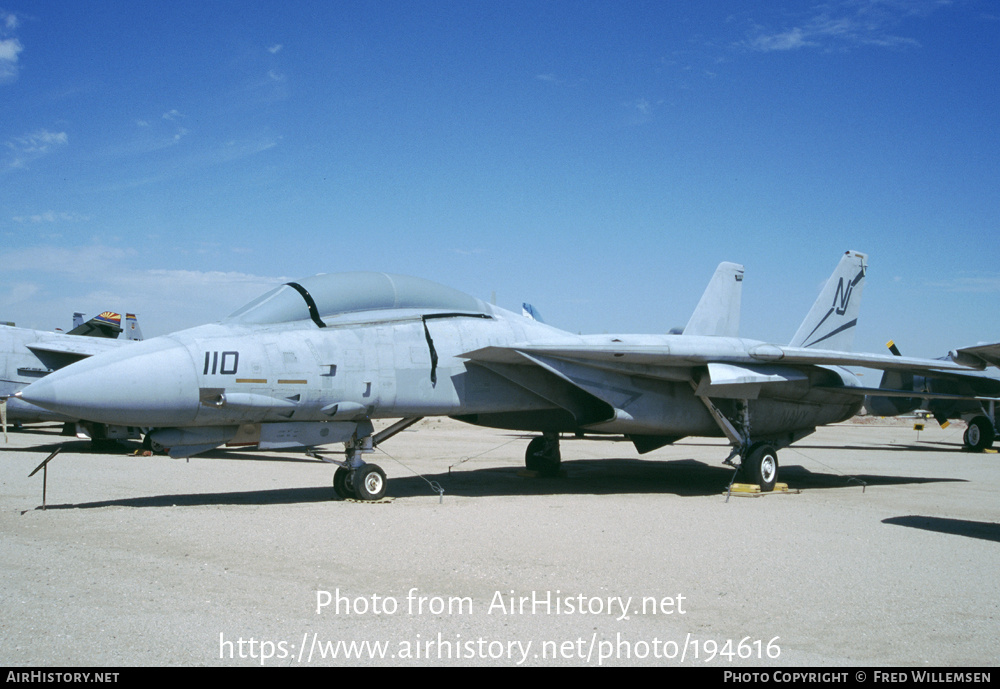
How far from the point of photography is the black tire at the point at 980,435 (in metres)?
23.7

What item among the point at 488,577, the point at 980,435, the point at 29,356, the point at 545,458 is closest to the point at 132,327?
the point at 29,356

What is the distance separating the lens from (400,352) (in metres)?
8.91

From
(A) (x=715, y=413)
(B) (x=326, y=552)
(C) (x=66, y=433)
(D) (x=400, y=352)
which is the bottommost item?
(C) (x=66, y=433)

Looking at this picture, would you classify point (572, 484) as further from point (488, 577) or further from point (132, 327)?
point (132, 327)

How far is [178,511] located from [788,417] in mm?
9808

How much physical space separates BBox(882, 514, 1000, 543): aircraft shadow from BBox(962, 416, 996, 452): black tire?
1838cm

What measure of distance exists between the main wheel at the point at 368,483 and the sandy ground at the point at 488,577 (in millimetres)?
235

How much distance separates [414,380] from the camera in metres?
8.98

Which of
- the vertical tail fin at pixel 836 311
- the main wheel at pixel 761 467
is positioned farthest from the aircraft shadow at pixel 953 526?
the vertical tail fin at pixel 836 311

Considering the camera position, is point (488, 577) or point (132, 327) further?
point (132, 327)

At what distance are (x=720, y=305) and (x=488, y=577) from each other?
1041 cm

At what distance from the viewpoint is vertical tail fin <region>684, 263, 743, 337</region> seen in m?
14.2

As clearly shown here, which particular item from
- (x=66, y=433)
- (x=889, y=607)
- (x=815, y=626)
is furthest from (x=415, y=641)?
(x=66, y=433)
